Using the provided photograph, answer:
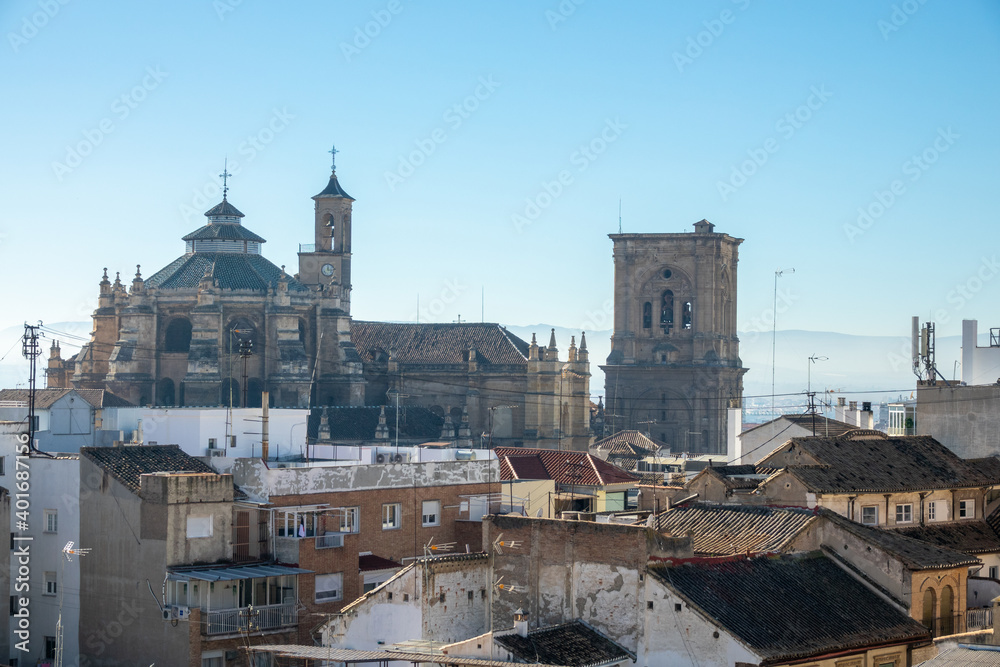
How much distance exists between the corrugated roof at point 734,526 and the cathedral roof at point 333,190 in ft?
245

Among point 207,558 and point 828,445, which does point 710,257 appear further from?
point 207,558

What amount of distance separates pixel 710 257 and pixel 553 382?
1009 inches

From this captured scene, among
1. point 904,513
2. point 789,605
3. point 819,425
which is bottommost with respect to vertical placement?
point 789,605

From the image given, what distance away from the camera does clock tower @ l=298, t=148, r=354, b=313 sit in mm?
110250

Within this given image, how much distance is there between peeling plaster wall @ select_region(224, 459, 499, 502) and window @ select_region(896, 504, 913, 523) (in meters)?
11.5

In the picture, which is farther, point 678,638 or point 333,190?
point 333,190

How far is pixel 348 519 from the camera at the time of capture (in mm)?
39781

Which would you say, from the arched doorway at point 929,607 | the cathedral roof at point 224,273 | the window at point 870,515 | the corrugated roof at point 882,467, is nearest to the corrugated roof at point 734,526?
the arched doorway at point 929,607

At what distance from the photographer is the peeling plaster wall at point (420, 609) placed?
108 ft

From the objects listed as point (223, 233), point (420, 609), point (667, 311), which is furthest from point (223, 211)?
point (420, 609)

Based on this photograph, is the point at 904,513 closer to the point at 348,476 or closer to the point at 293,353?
the point at 348,476

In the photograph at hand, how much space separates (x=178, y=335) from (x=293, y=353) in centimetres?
755

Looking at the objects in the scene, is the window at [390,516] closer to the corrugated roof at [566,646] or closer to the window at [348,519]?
the window at [348,519]

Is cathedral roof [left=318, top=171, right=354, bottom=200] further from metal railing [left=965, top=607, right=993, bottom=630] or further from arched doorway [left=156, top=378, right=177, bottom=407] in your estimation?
metal railing [left=965, top=607, right=993, bottom=630]
